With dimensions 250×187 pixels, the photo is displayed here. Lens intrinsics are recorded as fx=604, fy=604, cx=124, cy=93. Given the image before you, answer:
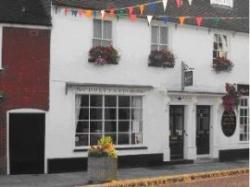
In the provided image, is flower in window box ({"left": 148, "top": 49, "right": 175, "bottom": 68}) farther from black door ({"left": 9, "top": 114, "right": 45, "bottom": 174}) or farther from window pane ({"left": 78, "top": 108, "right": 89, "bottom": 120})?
black door ({"left": 9, "top": 114, "right": 45, "bottom": 174})

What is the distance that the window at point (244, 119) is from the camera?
2447cm

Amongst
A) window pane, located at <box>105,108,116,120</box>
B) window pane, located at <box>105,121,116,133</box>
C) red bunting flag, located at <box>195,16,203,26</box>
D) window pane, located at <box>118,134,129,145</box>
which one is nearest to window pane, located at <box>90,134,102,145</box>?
window pane, located at <box>105,121,116,133</box>

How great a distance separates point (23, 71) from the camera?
18828 millimetres

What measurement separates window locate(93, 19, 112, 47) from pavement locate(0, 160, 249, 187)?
14.2ft

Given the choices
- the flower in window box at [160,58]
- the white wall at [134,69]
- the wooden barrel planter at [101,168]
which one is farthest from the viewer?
the flower in window box at [160,58]

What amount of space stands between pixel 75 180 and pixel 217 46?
8978 mm

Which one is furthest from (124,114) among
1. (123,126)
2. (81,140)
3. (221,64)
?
(221,64)

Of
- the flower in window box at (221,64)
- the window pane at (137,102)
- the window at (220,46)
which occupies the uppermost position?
the window at (220,46)

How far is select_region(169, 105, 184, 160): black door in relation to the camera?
22156mm

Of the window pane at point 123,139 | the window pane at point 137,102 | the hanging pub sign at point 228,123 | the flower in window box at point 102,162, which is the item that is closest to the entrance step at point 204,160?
the hanging pub sign at point 228,123

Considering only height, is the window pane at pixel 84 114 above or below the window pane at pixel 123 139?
above

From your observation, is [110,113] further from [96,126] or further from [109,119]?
[96,126]

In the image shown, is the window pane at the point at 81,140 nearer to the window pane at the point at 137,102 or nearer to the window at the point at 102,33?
the window pane at the point at 137,102

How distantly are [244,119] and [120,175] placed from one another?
7871 mm
